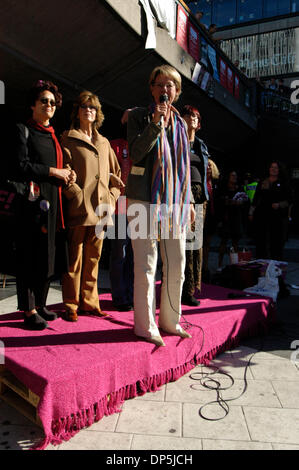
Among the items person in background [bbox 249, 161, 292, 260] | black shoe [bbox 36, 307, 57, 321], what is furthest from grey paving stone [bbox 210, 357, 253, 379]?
person in background [bbox 249, 161, 292, 260]

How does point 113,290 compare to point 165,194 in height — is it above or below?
below

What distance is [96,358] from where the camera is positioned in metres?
2.07

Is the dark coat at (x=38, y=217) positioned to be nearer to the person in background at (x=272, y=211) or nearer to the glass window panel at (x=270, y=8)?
the person in background at (x=272, y=211)

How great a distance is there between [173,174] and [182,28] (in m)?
7.61

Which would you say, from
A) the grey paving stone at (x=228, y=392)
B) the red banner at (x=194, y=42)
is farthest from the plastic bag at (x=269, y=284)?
the red banner at (x=194, y=42)

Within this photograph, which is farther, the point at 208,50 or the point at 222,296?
the point at 208,50

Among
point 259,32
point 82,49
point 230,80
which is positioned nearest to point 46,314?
point 82,49

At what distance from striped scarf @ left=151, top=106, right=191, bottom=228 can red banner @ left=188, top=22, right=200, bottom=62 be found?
25.5 feet

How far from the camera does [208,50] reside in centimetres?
1032

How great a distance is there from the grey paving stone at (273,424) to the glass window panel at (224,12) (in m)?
19.2

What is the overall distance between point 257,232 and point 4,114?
4901mm

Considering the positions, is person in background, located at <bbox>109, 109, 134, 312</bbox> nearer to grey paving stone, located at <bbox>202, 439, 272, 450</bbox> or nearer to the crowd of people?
the crowd of people
